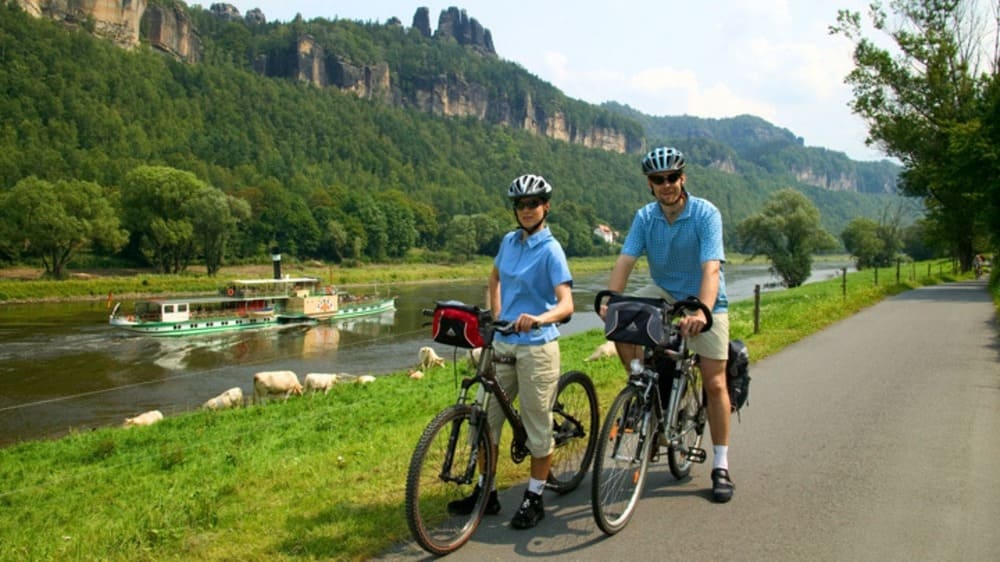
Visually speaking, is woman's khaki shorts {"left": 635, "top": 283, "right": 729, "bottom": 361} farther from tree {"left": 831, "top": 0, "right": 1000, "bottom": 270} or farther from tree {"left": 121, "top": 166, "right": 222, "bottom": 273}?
tree {"left": 121, "top": 166, "right": 222, "bottom": 273}

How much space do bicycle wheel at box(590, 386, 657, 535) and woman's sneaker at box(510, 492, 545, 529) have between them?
32cm

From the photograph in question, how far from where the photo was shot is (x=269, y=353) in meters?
31.5

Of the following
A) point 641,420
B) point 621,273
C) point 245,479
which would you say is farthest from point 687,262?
point 245,479

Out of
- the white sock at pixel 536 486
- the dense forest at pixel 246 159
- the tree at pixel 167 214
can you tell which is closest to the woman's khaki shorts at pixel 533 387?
the white sock at pixel 536 486

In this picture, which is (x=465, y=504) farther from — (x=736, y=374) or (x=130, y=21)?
(x=130, y=21)

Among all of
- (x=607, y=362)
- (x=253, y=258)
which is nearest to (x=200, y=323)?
(x=607, y=362)

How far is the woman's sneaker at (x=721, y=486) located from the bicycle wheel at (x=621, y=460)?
603 mm

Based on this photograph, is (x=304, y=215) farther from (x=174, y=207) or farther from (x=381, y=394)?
(x=381, y=394)

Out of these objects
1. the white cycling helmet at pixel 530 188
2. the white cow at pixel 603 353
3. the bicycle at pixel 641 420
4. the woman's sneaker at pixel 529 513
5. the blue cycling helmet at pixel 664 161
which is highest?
the blue cycling helmet at pixel 664 161

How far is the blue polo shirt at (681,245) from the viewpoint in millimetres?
4480

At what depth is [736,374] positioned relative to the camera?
485cm

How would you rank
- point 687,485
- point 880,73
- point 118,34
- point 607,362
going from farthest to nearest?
point 118,34 < point 880,73 < point 607,362 < point 687,485

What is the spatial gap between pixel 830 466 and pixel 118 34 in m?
165

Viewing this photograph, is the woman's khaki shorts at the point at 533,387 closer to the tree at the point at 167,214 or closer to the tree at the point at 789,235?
the tree at the point at 789,235
